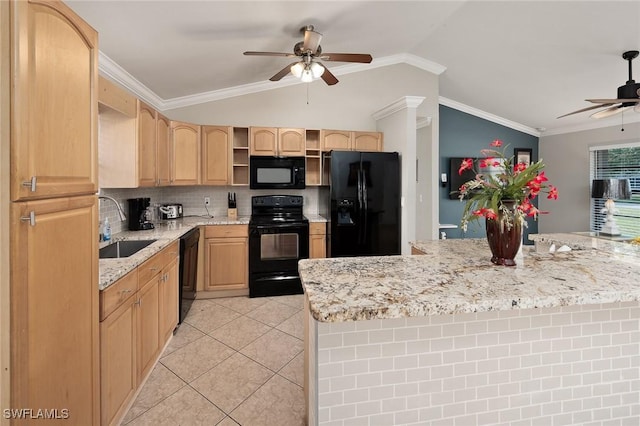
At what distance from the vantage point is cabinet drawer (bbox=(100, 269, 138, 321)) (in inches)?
57.6

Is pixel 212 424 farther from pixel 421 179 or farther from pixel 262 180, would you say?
pixel 421 179

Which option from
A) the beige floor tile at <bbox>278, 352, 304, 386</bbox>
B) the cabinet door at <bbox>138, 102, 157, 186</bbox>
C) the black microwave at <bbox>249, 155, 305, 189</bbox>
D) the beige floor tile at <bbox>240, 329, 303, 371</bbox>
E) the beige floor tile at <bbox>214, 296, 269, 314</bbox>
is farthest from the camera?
the black microwave at <bbox>249, 155, 305, 189</bbox>

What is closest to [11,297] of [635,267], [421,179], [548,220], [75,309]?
[75,309]

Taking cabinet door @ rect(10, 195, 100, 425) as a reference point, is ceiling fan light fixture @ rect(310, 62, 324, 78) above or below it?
above

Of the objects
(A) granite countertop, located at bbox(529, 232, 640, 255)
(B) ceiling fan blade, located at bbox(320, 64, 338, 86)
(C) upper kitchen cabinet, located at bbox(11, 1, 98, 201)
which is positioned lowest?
(A) granite countertop, located at bbox(529, 232, 640, 255)

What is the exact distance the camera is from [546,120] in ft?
A: 18.1

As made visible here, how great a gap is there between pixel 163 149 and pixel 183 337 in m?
1.96

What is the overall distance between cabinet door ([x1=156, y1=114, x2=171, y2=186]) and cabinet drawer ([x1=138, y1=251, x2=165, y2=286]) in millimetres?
1205

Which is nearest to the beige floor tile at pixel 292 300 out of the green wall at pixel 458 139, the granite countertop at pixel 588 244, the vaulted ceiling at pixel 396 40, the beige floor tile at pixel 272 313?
the beige floor tile at pixel 272 313

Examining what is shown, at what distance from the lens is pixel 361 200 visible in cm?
379

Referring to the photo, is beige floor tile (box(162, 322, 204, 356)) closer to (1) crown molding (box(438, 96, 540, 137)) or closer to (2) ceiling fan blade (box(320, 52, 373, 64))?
(2) ceiling fan blade (box(320, 52, 373, 64))

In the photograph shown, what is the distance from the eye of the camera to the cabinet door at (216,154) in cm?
394

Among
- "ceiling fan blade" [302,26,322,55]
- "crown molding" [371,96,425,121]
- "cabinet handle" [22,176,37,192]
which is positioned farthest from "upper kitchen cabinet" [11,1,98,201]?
"crown molding" [371,96,425,121]

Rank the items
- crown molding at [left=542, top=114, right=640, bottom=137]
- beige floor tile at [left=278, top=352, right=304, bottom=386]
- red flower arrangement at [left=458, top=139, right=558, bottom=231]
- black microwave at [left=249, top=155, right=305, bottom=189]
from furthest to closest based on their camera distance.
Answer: crown molding at [left=542, top=114, right=640, bottom=137]
black microwave at [left=249, top=155, right=305, bottom=189]
beige floor tile at [left=278, top=352, right=304, bottom=386]
red flower arrangement at [left=458, top=139, right=558, bottom=231]
